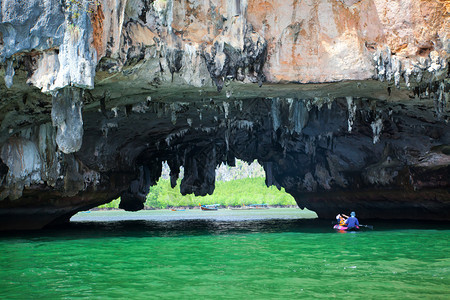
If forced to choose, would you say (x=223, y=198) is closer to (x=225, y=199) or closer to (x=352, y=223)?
(x=225, y=199)

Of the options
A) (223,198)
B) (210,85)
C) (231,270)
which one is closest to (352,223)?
(210,85)

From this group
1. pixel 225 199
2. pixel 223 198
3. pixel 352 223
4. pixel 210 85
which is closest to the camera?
pixel 210 85

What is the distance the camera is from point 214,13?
1518 centimetres

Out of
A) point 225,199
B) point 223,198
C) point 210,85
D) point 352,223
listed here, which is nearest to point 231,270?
point 210,85

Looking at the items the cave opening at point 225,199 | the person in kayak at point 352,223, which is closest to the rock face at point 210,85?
the person in kayak at point 352,223

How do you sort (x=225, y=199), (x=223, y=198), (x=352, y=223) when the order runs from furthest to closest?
(x=223, y=198)
(x=225, y=199)
(x=352, y=223)

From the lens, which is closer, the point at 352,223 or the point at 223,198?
the point at 352,223

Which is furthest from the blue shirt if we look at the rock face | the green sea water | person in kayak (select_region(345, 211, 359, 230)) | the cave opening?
the cave opening

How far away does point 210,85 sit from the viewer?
53.7 feet

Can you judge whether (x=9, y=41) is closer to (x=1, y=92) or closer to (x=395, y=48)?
(x=1, y=92)

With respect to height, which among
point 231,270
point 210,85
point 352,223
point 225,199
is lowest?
point 225,199

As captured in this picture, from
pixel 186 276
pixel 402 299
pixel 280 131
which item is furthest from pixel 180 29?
pixel 280 131

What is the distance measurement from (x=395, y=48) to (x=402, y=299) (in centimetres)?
1048

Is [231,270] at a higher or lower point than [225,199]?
higher
